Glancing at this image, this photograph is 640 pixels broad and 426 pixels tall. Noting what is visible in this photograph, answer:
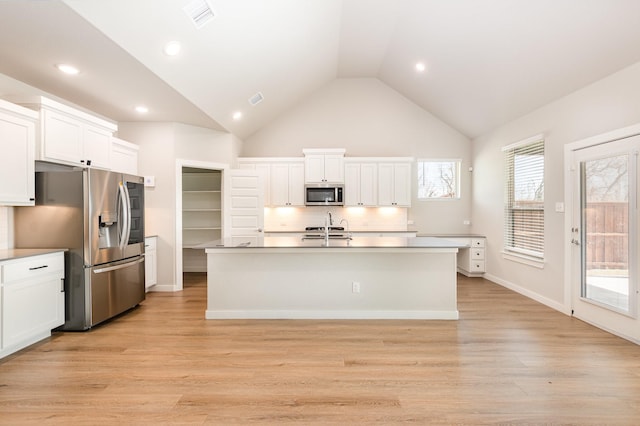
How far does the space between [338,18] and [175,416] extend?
4742mm

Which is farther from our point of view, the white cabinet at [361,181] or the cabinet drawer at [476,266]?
the white cabinet at [361,181]

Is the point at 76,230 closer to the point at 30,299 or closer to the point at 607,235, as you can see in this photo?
the point at 30,299

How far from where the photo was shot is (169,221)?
5.43m

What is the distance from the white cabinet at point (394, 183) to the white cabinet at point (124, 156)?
13.7 feet

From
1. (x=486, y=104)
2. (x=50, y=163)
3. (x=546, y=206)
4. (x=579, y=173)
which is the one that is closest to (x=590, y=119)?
(x=579, y=173)

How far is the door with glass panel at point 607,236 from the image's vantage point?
3340 millimetres

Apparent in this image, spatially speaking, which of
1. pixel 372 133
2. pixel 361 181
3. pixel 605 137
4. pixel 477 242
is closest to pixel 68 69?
pixel 361 181

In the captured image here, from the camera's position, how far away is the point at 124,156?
16.3 ft

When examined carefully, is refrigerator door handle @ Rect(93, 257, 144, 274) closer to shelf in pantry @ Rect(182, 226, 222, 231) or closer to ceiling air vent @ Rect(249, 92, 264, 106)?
shelf in pantry @ Rect(182, 226, 222, 231)

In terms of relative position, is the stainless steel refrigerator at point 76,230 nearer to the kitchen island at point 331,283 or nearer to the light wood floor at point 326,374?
the light wood floor at point 326,374

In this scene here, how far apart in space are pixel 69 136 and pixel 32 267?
56.9 inches

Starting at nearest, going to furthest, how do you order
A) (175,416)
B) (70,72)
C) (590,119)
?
(175,416) → (70,72) → (590,119)

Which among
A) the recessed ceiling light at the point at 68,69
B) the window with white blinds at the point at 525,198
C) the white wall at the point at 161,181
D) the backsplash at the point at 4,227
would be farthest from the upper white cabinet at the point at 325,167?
the backsplash at the point at 4,227

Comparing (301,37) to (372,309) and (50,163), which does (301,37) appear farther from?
(372,309)
